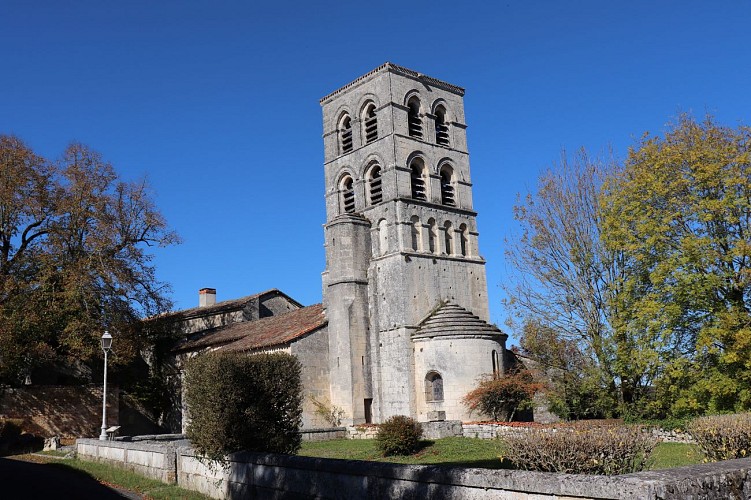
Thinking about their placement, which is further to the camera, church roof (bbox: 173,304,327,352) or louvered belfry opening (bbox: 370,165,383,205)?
louvered belfry opening (bbox: 370,165,383,205)

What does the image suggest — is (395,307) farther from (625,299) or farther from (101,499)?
(101,499)

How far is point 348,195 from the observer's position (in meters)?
35.1

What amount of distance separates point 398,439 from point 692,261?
9789mm

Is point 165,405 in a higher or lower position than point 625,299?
lower

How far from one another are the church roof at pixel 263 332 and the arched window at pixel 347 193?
534 centimetres

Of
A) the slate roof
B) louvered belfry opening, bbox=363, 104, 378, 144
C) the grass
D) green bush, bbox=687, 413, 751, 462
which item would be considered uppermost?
louvered belfry opening, bbox=363, 104, 378, 144

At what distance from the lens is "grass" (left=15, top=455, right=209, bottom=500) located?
41.1ft

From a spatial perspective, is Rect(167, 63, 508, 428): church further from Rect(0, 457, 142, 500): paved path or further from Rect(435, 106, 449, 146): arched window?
Rect(0, 457, 142, 500): paved path

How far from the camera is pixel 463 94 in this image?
120 ft

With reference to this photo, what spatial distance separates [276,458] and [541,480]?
5219mm

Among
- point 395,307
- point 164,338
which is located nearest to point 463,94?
point 395,307

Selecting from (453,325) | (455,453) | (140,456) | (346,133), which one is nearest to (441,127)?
(346,133)

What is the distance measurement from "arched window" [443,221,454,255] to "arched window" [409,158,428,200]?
1.74 metres

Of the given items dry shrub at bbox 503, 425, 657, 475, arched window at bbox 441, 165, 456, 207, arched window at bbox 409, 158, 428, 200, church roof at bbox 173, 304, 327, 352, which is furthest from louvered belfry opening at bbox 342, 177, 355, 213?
dry shrub at bbox 503, 425, 657, 475
